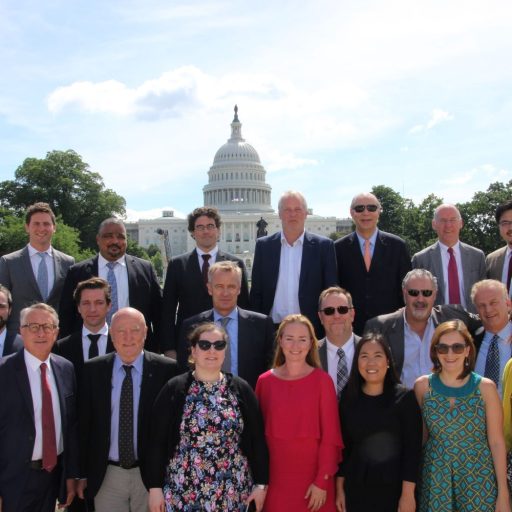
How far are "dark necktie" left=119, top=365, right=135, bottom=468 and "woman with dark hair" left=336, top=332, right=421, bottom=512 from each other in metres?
1.72

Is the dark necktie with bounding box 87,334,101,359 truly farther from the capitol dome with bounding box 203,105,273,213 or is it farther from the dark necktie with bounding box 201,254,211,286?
the capitol dome with bounding box 203,105,273,213

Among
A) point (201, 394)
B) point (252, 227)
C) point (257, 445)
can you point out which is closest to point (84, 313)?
point (201, 394)

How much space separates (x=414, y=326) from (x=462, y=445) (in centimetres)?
165

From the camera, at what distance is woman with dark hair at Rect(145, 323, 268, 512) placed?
4816mm

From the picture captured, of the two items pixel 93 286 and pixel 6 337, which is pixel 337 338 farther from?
pixel 6 337

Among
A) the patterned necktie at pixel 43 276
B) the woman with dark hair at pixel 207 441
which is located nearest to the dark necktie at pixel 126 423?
the woman with dark hair at pixel 207 441

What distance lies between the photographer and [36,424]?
17.8 ft

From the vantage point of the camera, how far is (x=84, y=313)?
637 cm

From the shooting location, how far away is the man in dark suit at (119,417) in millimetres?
5430

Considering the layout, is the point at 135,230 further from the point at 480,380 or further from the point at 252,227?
the point at 480,380

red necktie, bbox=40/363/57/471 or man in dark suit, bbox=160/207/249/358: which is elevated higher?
man in dark suit, bbox=160/207/249/358

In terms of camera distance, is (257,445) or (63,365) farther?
(63,365)

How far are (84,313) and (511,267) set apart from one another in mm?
5038

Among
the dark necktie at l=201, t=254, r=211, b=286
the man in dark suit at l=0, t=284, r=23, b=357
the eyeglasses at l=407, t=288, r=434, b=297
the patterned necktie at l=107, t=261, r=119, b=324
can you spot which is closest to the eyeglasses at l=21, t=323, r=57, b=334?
the man in dark suit at l=0, t=284, r=23, b=357
